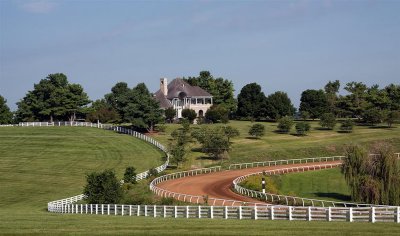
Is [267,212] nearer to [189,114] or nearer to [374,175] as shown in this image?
[374,175]

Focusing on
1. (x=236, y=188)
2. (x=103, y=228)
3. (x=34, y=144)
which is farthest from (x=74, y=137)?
(x=103, y=228)

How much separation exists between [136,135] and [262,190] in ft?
203

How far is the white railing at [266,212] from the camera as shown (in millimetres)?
32750

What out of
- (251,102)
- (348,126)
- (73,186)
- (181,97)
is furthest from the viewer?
(251,102)

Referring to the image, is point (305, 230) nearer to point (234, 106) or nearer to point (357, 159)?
point (357, 159)

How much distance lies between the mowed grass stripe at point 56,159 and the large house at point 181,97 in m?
27.0

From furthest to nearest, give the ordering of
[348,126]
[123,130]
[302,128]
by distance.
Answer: [123,130] < [348,126] < [302,128]

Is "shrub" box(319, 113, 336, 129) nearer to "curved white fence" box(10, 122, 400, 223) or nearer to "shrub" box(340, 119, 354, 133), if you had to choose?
"shrub" box(340, 119, 354, 133)

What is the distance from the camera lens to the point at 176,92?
522ft

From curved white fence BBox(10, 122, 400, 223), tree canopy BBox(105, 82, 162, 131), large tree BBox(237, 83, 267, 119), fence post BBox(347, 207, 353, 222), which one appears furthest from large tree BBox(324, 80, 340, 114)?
fence post BBox(347, 207, 353, 222)

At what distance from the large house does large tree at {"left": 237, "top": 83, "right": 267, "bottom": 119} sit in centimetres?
851

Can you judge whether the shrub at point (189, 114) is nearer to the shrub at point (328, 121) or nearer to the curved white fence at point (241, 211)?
the shrub at point (328, 121)

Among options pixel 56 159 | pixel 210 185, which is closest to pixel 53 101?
pixel 56 159

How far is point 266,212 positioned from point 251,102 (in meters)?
131
